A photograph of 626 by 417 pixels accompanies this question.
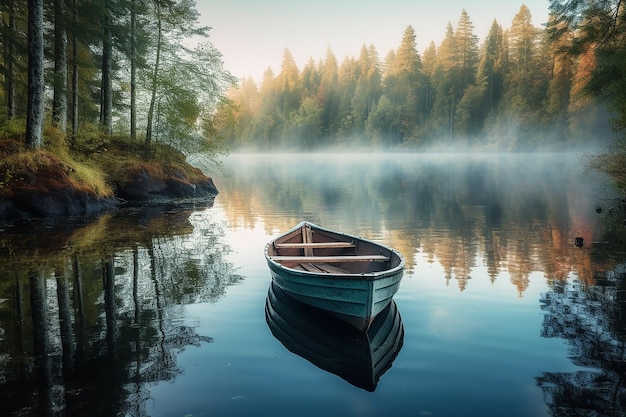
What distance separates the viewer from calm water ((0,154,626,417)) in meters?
5.90

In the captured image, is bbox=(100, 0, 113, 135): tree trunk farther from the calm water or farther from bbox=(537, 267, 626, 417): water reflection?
bbox=(537, 267, 626, 417): water reflection

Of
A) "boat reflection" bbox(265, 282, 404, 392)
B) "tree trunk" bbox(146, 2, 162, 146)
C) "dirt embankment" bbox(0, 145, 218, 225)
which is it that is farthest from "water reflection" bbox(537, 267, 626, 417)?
"tree trunk" bbox(146, 2, 162, 146)

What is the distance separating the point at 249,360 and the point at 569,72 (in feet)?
253

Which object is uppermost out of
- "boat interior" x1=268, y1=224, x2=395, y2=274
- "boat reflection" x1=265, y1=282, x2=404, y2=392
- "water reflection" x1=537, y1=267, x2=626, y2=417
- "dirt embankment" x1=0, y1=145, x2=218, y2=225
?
"dirt embankment" x1=0, y1=145, x2=218, y2=225

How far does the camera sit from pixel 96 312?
890 cm

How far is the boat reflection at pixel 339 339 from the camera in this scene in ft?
22.4

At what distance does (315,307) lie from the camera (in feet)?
29.6

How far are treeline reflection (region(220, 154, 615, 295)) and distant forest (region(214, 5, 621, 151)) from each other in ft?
108

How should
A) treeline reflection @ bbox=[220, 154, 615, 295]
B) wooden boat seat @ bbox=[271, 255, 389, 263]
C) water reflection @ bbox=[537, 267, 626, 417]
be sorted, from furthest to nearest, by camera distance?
treeline reflection @ bbox=[220, 154, 615, 295], wooden boat seat @ bbox=[271, 255, 389, 263], water reflection @ bbox=[537, 267, 626, 417]

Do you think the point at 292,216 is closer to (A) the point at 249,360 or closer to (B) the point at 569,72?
(A) the point at 249,360

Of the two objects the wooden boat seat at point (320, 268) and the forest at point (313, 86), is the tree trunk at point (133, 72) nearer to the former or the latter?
the forest at point (313, 86)

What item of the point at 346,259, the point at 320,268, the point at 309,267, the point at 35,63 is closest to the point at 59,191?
the point at 35,63

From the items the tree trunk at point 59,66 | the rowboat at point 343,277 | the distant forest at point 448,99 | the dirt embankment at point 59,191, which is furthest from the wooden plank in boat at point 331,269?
the distant forest at point 448,99

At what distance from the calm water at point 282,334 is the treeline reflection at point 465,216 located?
0.53 feet
